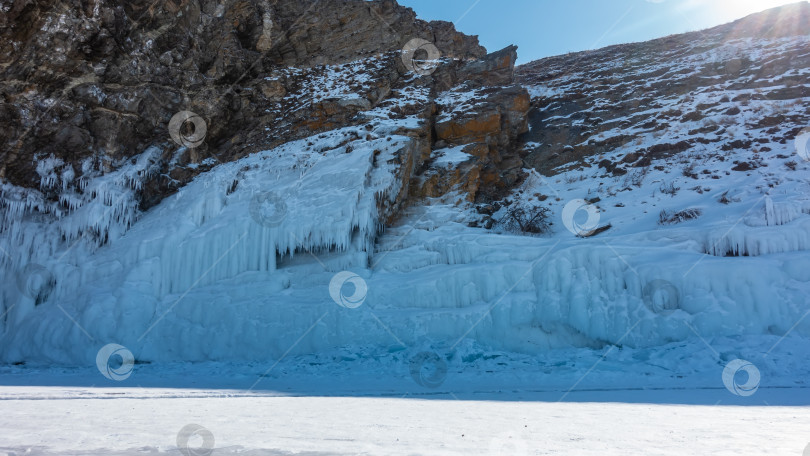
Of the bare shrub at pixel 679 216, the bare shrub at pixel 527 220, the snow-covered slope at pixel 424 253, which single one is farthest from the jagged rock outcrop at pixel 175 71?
the bare shrub at pixel 679 216

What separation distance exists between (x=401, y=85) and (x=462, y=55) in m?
4.85

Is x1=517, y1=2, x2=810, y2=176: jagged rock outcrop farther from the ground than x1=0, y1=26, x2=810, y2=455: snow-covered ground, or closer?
farther from the ground

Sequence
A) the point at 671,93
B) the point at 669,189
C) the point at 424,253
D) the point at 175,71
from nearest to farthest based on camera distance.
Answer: the point at 424,253, the point at 669,189, the point at 175,71, the point at 671,93

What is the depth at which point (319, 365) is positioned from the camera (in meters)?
10.1

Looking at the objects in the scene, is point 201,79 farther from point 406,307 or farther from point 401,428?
point 401,428

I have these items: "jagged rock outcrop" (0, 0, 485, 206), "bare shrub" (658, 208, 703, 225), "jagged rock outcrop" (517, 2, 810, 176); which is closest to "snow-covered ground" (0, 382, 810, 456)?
"bare shrub" (658, 208, 703, 225)

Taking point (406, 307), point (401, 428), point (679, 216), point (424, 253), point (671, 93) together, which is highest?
point (671, 93)

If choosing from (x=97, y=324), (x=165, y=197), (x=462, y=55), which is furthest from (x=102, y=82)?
(x=462, y=55)

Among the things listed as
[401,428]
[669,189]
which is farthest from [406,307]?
[669,189]

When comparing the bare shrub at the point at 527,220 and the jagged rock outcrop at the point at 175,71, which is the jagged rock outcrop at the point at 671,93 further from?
the jagged rock outcrop at the point at 175,71

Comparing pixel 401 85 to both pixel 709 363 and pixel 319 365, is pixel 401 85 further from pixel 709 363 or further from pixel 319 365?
pixel 709 363

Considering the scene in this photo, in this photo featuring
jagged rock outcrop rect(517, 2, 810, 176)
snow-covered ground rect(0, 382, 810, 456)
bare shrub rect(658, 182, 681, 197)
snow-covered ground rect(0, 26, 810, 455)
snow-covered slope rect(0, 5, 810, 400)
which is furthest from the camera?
jagged rock outcrop rect(517, 2, 810, 176)

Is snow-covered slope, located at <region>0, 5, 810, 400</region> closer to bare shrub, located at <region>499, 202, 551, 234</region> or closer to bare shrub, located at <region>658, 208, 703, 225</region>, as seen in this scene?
bare shrub, located at <region>658, 208, 703, 225</region>

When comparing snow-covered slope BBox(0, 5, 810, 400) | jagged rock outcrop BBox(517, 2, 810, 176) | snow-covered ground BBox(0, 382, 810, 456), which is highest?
jagged rock outcrop BBox(517, 2, 810, 176)
